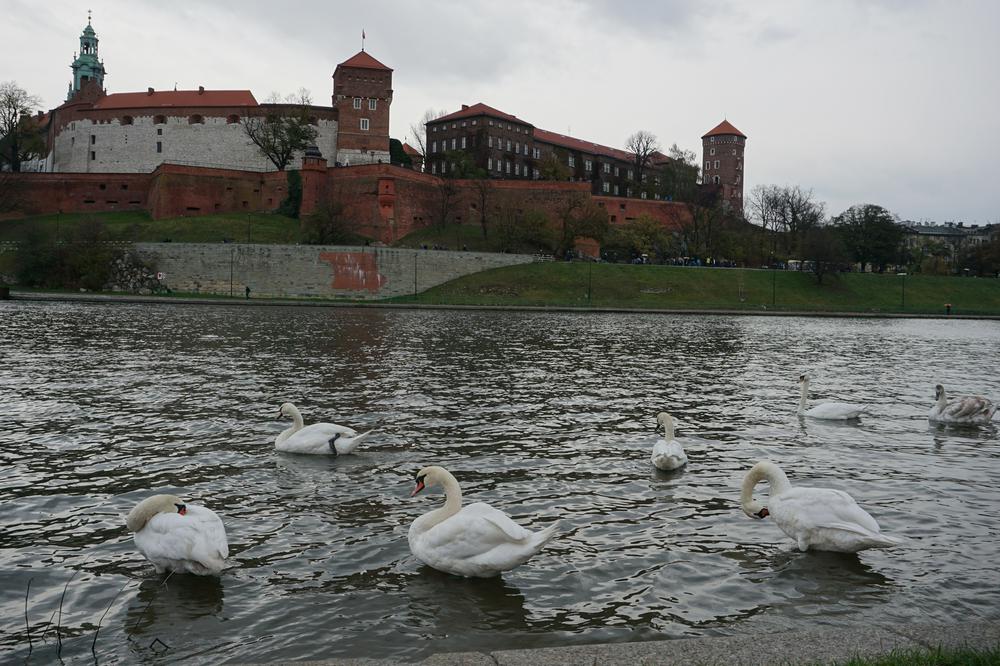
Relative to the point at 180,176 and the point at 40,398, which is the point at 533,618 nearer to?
the point at 40,398

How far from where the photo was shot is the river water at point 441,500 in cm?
567

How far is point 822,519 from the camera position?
6.98 metres

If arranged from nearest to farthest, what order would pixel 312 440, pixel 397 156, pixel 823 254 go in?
pixel 312 440 < pixel 823 254 < pixel 397 156

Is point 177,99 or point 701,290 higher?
point 177,99

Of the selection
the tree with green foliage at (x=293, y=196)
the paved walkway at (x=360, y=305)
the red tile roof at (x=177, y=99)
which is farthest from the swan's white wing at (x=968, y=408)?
the red tile roof at (x=177, y=99)

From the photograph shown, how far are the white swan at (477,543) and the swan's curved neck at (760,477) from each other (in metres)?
2.35

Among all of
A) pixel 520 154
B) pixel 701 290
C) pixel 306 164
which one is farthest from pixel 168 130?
pixel 701 290

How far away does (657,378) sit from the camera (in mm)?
19219

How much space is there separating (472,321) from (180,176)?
50507mm

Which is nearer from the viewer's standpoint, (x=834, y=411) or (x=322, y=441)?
→ (x=322, y=441)

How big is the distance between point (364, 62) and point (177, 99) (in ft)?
78.2

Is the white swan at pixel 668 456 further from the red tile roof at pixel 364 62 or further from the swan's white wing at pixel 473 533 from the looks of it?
the red tile roof at pixel 364 62

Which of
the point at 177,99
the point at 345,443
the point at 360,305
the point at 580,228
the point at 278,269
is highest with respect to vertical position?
the point at 177,99

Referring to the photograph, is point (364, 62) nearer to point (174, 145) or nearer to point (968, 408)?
point (174, 145)
